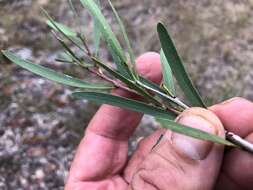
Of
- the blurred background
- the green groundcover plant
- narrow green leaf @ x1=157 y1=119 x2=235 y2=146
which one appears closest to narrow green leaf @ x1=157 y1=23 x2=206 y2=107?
the green groundcover plant

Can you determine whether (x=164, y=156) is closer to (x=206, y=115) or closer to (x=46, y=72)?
(x=206, y=115)

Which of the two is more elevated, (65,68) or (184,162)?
(184,162)

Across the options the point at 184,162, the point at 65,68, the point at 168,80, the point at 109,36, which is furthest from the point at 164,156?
the point at 65,68

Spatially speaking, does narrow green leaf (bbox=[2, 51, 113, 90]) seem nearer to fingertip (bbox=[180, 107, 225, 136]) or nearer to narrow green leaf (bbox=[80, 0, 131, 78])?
narrow green leaf (bbox=[80, 0, 131, 78])

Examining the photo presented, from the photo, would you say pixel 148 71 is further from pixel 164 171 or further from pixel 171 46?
pixel 171 46

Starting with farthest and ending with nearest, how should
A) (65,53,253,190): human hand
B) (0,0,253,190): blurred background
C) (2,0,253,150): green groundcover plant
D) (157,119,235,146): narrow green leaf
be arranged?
(0,0,253,190): blurred background < (65,53,253,190): human hand < (2,0,253,150): green groundcover plant < (157,119,235,146): narrow green leaf

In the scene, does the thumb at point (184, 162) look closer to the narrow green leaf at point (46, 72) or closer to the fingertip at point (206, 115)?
the fingertip at point (206, 115)
